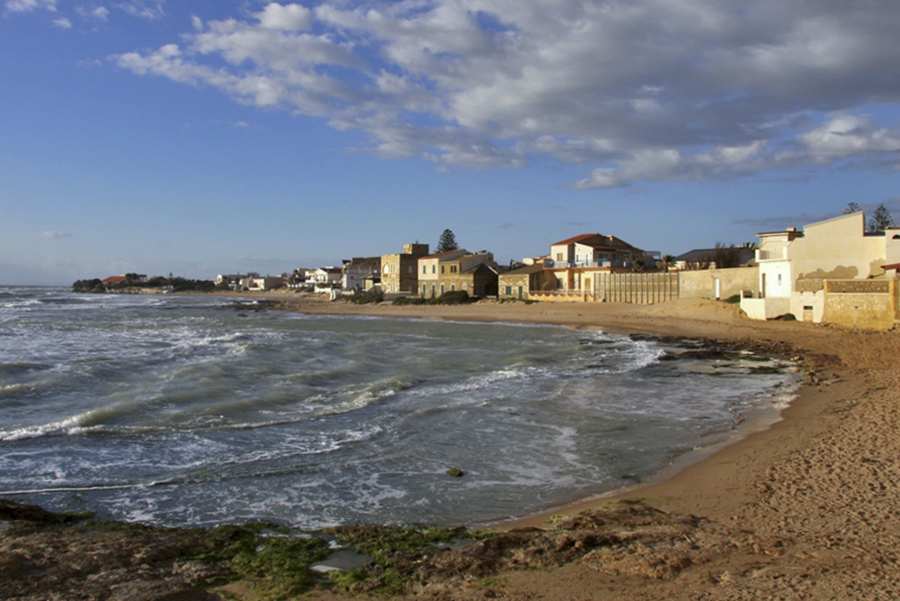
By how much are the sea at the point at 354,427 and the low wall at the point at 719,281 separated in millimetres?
14900

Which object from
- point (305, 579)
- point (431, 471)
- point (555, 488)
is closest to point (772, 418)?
point (555, 488)

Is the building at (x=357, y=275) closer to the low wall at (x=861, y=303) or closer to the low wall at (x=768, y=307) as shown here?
the low wall at (x=768, y=307)

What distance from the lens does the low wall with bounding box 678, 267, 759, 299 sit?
1296 inches

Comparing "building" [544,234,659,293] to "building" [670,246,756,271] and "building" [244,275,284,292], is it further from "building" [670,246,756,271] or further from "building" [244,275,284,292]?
"building" [244,275,284,292]

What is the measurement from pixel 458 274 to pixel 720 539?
50.6 meters

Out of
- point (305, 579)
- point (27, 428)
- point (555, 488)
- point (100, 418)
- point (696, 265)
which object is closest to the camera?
point (305, 579)

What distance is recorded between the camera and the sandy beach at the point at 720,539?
13.8ft

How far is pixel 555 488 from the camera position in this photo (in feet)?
23.9

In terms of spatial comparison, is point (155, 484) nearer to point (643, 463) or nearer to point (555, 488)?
point (555, 488)

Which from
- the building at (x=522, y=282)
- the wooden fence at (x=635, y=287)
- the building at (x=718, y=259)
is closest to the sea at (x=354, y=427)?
the wooden fence at (x=635, y=287)

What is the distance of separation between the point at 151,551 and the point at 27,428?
22.3 ft

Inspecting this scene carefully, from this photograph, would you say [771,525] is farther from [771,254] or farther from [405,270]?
[405,270]

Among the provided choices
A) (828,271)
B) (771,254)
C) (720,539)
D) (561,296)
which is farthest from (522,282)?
(720,539)

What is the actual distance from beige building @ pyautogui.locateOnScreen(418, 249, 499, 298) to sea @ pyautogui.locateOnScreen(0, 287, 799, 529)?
108ft
